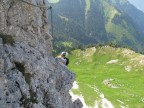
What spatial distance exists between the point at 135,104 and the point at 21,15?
267 ft

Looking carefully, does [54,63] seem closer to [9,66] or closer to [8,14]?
[8,14]

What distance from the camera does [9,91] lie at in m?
25.3

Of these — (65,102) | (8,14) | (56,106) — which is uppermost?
(8,14)

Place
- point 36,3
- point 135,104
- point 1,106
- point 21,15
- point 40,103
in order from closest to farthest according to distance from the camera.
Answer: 1. point 1,106
2. point 40,103
3. point 21,15
4. point 36,3
5. point 135,104

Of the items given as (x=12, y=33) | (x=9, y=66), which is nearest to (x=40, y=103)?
(x=9, y=66)

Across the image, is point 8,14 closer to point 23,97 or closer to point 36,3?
point 36,3

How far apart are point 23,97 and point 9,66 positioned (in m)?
2.66

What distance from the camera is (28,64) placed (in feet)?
95.0

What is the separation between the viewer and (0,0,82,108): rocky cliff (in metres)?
26.0

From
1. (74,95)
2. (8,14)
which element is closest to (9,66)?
(8,14)

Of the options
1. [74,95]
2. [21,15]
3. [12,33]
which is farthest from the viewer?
[74,95]

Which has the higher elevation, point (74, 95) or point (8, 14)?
point (8, 14)

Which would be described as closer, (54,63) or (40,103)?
(40,103)

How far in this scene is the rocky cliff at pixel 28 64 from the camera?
26.0m
